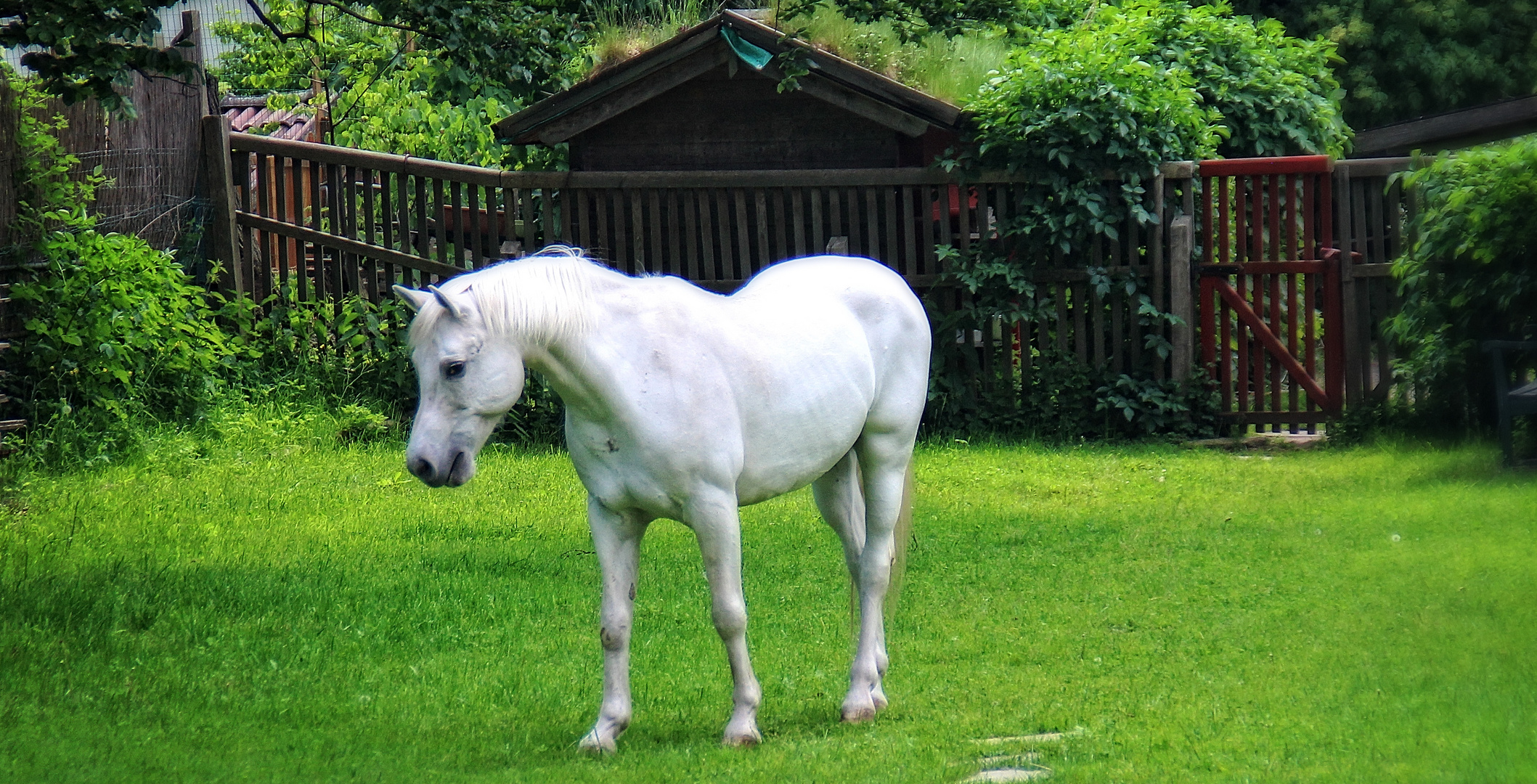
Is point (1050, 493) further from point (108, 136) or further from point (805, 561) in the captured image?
point (108, 136)

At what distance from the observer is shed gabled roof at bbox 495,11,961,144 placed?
10344 millimetres

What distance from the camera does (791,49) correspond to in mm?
7102

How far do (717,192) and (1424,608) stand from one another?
991cm

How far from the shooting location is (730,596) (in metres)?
4.35

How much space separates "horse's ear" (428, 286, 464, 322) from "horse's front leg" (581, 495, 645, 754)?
0.80m

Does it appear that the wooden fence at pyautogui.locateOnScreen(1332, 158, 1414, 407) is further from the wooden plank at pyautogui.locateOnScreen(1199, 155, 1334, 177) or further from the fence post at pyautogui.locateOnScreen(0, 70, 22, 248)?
the fence post at pyautogui.locateOnScreen(0, 70, 22, 248)

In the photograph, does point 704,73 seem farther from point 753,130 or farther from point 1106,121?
point 1106,121

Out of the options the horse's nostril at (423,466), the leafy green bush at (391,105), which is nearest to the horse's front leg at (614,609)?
the horse's nostril at (423,466)

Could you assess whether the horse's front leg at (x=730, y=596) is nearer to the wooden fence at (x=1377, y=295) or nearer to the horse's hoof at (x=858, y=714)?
the horse's hoof at (x=858, y=714)

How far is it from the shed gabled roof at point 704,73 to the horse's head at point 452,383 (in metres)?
6.57

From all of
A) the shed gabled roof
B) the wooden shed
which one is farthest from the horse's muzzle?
the wooden shed

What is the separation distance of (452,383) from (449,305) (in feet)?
0.74

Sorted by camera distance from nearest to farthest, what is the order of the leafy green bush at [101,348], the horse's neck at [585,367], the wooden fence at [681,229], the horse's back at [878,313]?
the horse's neck at [585,367], the horse's back at [878,313], the leafy green bush at [101,348], the wooden fence at [681,229]

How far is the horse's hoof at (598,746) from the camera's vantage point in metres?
4.32
